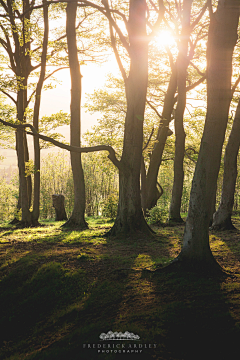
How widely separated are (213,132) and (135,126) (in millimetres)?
4079

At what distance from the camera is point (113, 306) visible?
163 inches

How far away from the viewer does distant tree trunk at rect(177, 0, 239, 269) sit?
4.85m

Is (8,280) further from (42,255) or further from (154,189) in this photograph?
(154,189)

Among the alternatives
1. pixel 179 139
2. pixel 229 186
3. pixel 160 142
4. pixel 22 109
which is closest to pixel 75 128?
pixel 22 109

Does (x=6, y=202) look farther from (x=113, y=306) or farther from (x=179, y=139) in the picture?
(x=113, y=306)

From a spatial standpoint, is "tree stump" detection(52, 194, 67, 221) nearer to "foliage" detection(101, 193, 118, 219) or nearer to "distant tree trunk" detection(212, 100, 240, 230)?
"foliage" detection(101, 193, 118, 219)

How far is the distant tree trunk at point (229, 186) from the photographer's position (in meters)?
10.2

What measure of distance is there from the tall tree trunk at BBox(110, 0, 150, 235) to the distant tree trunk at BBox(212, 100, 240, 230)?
3425 mm

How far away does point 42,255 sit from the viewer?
252 inches

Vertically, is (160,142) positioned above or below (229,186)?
above

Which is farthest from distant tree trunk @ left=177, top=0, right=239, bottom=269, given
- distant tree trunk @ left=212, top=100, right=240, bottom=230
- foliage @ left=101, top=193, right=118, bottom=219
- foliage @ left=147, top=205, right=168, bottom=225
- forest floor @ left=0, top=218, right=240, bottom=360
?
foliage @ left=101, top=193, right=118, bottom=219

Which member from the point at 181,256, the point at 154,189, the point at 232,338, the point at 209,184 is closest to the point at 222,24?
→ the point at 209,184

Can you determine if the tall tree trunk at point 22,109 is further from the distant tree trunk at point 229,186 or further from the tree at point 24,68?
the distant tree trunk at point 229,186

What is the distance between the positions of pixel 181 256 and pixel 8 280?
11.5 feet
